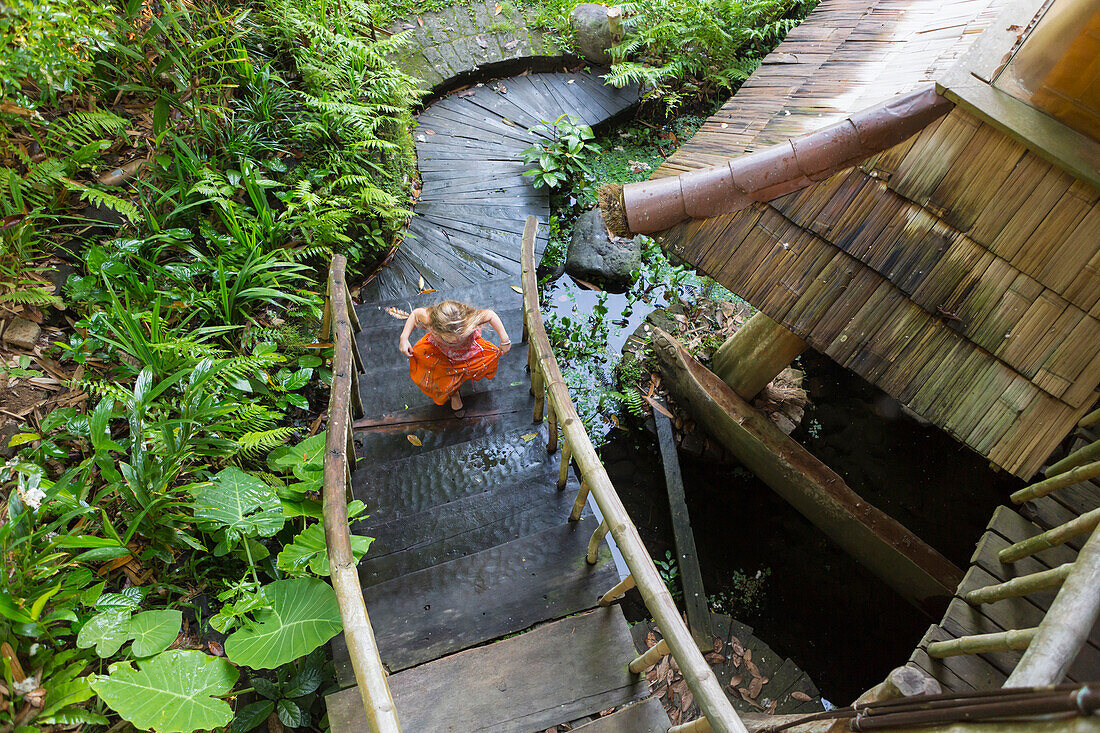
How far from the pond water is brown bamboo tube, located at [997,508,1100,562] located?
8.63ft

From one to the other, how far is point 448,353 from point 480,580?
164 cm

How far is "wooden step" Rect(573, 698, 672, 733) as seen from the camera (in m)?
2.85

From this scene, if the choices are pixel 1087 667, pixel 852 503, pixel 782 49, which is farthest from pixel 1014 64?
pixel 852 503

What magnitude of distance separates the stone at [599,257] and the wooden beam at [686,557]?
203 cm

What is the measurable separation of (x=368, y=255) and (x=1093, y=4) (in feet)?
17.0

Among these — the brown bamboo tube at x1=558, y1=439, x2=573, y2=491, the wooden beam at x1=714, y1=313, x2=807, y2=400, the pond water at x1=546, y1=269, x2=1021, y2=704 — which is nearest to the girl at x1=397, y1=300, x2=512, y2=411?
the brown bamboo tube at x1=558, y1=439, x2=573, y2=491

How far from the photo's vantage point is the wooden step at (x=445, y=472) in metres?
3.91

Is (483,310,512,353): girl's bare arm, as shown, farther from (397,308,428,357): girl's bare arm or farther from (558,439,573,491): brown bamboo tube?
(558,439,573,491): brown bamboo tube

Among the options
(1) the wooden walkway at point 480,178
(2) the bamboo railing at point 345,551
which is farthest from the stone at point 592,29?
(2) the bamboo railing at point 345,551

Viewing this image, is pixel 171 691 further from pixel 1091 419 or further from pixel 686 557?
pixel 1091 419

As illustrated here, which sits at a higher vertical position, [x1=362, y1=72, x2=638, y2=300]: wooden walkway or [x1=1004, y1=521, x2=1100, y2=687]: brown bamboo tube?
[x1=1004, y1=521, x2=1100, y2=687]: brown bamboo tube

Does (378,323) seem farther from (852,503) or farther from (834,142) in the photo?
(852,503)

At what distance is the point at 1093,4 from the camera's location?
242 cm

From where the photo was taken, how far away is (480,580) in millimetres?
3408
